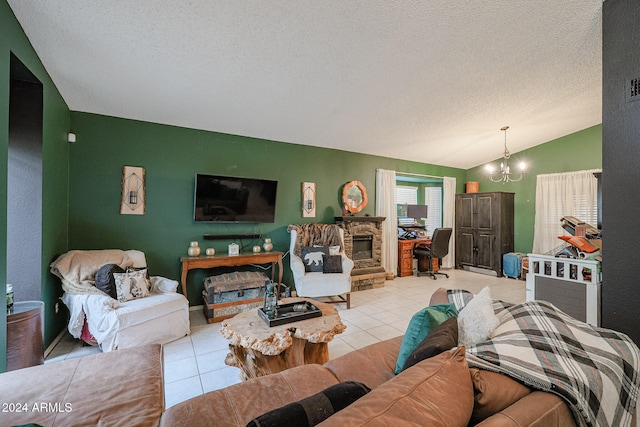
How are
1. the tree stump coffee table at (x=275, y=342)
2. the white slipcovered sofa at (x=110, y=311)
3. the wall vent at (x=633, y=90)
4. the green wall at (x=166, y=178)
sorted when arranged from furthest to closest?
the green wall at (x=166, y=178), the white slipcovered sofa at (x=110, y=311), the wall vent at (x=633, y=90), the tree stump coffee table at (x=275, y=342)

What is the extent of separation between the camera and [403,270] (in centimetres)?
579

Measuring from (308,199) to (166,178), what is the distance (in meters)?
2.12

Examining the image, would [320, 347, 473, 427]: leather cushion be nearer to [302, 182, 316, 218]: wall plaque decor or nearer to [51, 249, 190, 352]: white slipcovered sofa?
[51, 249, 190, 352]: white slipcovered sofa

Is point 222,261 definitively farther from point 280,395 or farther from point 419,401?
point 419,401

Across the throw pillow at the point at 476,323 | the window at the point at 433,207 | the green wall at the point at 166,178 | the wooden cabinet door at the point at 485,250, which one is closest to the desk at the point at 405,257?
the window at the point at 433,207

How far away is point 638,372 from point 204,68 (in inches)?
133

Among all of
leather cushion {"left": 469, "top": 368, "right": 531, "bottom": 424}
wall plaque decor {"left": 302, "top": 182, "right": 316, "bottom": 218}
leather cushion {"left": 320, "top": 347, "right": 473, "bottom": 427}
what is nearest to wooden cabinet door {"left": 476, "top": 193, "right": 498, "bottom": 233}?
wall plaque decor {"left": 302, "top": 182, "right": 316, "bottom": 218}

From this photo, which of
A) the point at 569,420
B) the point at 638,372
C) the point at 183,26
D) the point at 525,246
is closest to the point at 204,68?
the point at 183,26

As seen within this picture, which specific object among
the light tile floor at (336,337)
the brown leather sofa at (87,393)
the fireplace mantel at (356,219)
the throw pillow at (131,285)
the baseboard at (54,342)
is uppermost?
the fireplace mantel at (356,219)

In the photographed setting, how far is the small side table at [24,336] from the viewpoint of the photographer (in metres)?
1.85

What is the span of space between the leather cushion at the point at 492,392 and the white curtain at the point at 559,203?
213 inches

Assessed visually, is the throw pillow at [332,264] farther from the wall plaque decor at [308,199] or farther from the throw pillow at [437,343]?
the throw pillow at [437,343]

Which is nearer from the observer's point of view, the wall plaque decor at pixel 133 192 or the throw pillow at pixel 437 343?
the throw pillow at pixel 437 343

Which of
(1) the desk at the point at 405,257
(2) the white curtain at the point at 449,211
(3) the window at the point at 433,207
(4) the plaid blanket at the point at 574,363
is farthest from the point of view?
(3) the window at the point at 433,207
